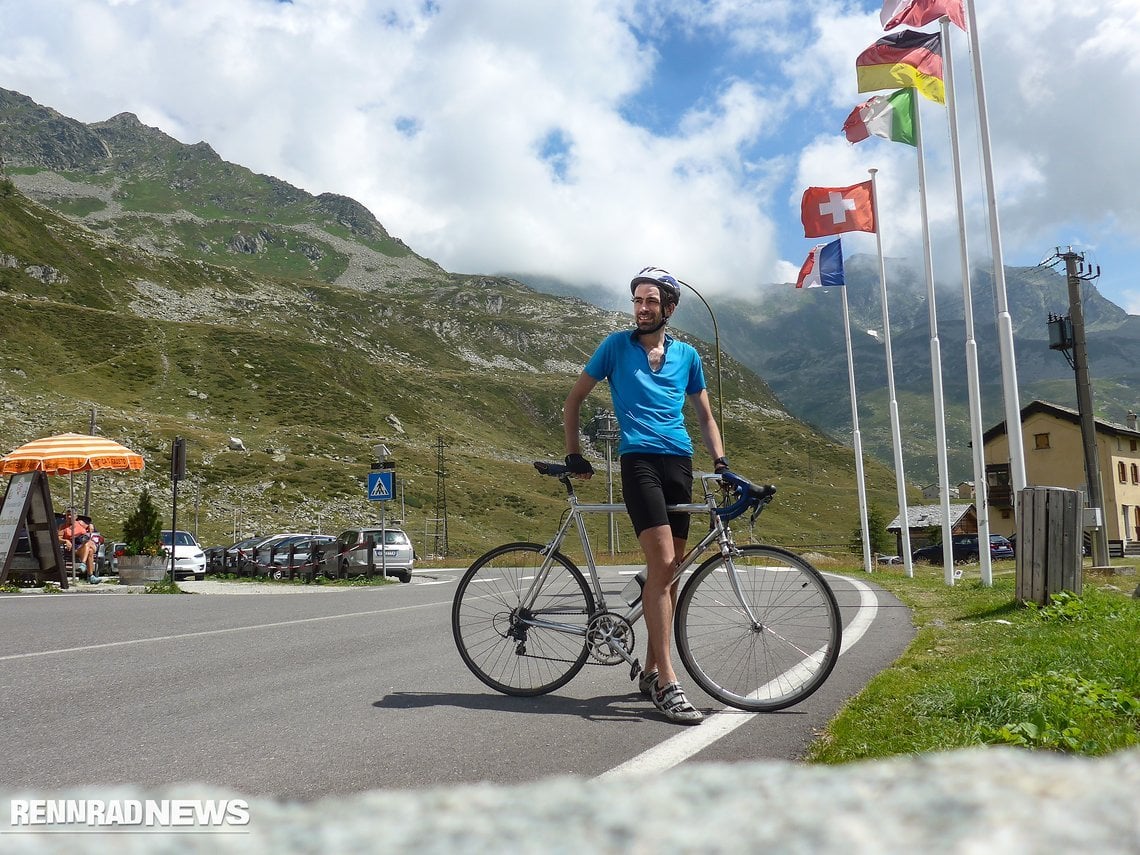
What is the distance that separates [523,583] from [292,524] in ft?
247

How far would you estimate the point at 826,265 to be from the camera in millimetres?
22359

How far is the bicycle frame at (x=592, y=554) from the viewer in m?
4.61

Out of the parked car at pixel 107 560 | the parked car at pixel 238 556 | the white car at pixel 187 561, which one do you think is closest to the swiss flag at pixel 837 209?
the white car at pixel 187 561

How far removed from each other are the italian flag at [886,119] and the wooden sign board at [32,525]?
1769 cm

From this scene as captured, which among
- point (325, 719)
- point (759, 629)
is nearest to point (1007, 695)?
point (759, 629)

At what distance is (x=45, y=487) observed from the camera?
55.5 ft

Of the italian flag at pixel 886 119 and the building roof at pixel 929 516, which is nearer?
the italian flag at pixel 886 119

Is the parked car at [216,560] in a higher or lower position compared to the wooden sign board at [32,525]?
lower

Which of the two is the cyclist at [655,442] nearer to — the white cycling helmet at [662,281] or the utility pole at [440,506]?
the white cycling helmet at [662,281]

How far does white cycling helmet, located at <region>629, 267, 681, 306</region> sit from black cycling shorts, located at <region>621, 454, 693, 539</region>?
36.1 inches

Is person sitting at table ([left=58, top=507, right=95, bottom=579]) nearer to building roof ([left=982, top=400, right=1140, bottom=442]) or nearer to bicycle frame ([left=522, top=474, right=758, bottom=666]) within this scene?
bicycle frame ([left=522, top=474, right=758, bottom=666])

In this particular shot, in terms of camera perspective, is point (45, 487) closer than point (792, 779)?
No

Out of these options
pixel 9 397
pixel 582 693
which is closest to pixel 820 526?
pixel 9 397

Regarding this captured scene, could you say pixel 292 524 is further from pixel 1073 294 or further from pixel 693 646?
pixel 693 646
